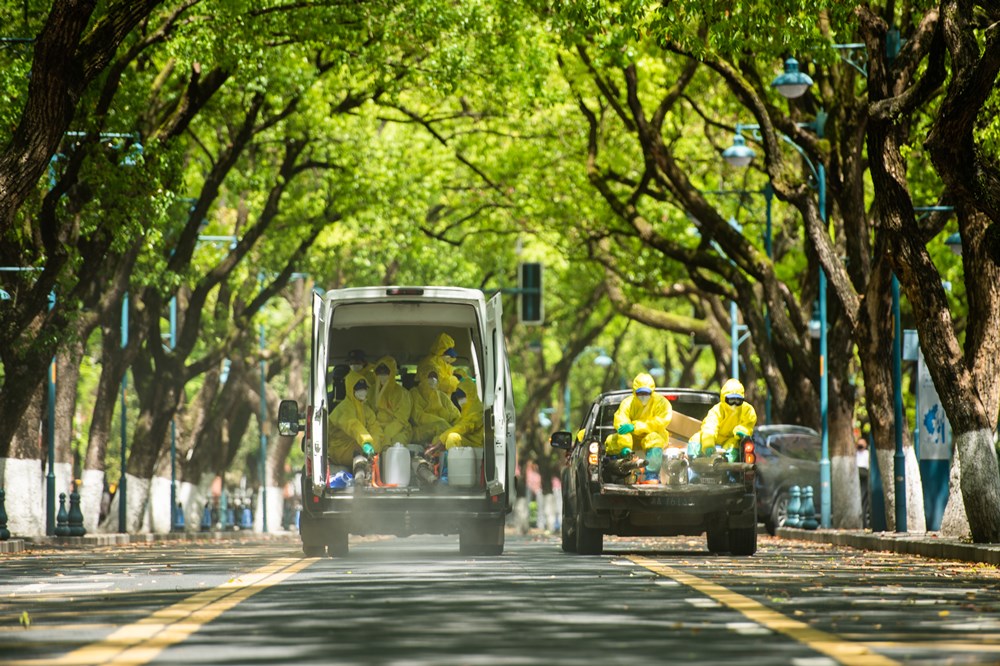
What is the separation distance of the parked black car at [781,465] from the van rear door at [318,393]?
13625 mm

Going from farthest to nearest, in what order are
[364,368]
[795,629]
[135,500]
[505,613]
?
[135,500] → [364,368] → [505,613] → [795,629]

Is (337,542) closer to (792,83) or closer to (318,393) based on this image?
(318,393)

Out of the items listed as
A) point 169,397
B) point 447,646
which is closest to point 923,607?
point 447,646

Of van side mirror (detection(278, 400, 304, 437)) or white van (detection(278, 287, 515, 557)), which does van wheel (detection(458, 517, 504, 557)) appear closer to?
white van (detection(278, 287, 515, 557))

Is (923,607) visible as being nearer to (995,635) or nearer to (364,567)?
(995,635)

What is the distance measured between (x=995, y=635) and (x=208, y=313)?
39104mm

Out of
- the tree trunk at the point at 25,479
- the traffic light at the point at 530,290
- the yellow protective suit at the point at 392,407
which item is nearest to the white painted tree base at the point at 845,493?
the traffic light at the point at 530,290

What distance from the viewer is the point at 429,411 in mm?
21719

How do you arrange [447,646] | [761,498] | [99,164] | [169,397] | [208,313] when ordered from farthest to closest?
[208,313]
[169,397]
[761,498]
[99,164]
[447,646]

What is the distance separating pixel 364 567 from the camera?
1731cm

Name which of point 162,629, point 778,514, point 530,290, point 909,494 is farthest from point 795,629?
point 530,290

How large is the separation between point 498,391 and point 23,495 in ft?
42.7

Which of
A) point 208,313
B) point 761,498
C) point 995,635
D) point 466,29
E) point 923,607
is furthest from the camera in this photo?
point 208,313

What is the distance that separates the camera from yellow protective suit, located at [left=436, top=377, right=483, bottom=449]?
20719 mm
